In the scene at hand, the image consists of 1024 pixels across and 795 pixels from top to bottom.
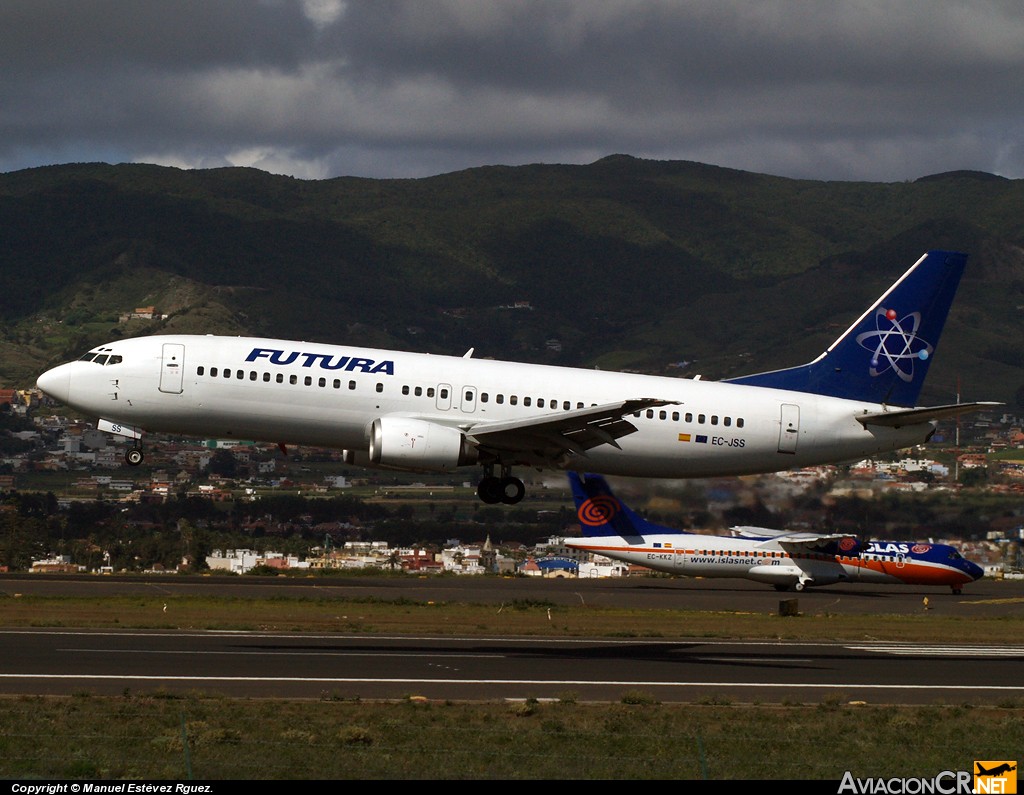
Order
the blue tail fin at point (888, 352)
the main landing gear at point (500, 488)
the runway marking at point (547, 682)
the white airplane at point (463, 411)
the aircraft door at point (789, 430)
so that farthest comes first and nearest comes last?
1. the blue tail fin at point (888, 352)
2. the aircraft door at point (789, 430)
3. the main landing gear at point (500, 488)
4. the white airplane at point (463, 411)
5. the runway marking at point (547, 682)

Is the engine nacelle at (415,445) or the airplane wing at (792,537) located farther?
the airplane wing at (792,537)

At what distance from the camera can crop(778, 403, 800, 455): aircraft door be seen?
46.4 m

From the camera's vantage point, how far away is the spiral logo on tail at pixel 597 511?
3009 inches

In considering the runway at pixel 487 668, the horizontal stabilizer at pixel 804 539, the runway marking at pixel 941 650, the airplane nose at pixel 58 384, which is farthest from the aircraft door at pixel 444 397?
the horizontal stabilizer at pixel 804 539

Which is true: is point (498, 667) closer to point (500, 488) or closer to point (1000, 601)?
point (500, 488)

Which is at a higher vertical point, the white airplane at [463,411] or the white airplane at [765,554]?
the white airplane at [463,411]

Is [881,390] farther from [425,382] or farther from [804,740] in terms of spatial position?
[804,740]

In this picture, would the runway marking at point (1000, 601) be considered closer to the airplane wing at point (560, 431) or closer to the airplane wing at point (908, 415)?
the airplane wing at point (908, 415)

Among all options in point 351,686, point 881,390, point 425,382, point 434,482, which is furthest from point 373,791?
point 434,482

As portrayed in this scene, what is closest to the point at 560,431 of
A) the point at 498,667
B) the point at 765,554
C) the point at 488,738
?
the point at 498,667

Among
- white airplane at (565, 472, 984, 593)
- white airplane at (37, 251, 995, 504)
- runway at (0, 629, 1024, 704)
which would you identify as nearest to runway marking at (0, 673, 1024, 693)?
runway at (0, 629, 1024, 704)

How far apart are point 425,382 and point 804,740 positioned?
19.4 metres

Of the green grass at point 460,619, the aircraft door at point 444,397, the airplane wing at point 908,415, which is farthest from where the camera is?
the green grass at point 460,619

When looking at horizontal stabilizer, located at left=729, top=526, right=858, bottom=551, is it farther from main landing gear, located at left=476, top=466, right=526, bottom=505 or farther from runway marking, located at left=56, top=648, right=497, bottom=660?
runway marking, located at left=56, top=648, right=497, bottom=660
